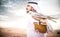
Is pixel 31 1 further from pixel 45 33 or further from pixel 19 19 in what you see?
pixel 45 33

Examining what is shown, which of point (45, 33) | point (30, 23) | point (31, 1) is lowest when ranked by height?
point (45, 33)

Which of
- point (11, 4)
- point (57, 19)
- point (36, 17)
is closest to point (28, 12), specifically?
point (36, 17)

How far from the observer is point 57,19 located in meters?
1.24

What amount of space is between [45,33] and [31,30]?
146 mm

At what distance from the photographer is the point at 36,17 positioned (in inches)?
49.1

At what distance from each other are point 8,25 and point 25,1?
308 millimetres

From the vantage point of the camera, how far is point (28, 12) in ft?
4.11

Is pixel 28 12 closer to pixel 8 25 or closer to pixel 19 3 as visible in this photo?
pixel 19 3

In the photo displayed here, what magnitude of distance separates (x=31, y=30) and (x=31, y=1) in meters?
0.30

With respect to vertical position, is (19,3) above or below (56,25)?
above

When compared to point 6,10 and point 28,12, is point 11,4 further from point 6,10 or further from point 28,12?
point 28,12

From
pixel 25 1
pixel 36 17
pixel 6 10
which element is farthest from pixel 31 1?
pixel 6 10

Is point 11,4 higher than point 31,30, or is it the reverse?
point 11,4

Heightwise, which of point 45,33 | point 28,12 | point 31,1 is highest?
point 31,1
